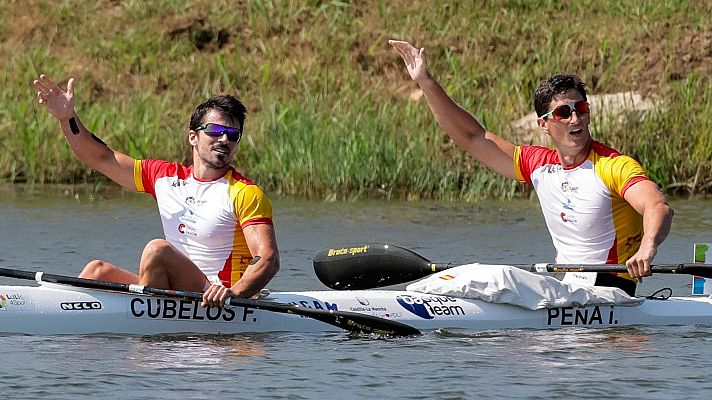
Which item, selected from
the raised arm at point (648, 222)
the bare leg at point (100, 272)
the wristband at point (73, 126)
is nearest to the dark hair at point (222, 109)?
the wristband at point (73, 126)

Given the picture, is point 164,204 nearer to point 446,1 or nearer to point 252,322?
point 252,322

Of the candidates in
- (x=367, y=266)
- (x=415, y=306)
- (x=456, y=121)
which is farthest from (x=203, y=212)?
(x=456, y=121)

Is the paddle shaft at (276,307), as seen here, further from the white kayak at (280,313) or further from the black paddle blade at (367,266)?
the black paddle blade at (367,266)

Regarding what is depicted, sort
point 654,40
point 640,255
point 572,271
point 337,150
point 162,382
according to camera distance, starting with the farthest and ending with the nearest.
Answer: point 654,40
point 337,150
point 572,271
point 640,255
point 162,382

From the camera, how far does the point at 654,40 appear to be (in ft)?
67.2

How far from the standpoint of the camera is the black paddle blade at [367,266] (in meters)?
10.0

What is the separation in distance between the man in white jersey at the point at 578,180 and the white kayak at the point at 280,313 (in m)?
0.29

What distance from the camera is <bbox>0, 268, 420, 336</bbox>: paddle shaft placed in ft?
27.7

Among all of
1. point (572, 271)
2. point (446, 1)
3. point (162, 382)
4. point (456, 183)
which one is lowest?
point (162, 382)

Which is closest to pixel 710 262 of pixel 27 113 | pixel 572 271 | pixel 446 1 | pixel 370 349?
pixel 572 271

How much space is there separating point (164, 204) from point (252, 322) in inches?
33.6

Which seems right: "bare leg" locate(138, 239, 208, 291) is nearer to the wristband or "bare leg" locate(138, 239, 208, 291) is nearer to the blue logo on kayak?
the wristband

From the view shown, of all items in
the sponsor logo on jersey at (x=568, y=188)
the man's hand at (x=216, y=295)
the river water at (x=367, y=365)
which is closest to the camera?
the river water at (x=367, y=365)

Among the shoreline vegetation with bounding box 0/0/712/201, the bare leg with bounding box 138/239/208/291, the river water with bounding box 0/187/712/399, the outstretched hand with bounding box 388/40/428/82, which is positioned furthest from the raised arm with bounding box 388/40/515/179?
the shoreline vegetation with bounding box 0/0/712/201
